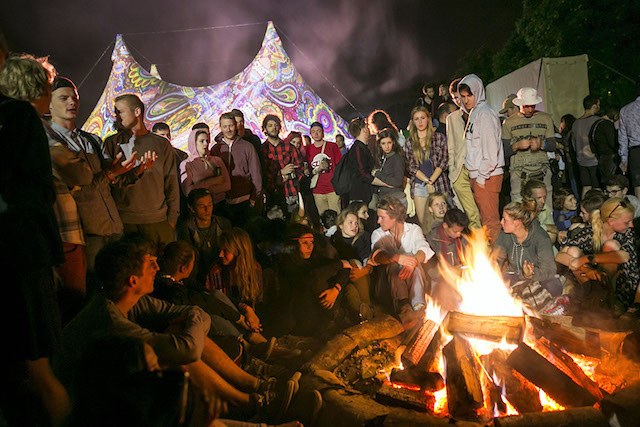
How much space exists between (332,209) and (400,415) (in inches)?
195

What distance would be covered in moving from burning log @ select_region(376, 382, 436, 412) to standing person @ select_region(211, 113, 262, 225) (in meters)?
3.68

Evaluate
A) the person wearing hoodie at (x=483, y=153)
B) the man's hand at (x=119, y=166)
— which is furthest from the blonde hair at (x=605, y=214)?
the man's hand at (x=119, y=166)

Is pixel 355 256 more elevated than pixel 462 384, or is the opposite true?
pixel 355 256

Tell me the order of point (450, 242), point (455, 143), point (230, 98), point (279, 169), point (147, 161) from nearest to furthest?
1. point (147, 161)
2. point (450, 242)
3. point (455, 143)
4. point (279, 169)
5. point (230, 98)

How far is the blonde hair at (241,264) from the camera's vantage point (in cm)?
415

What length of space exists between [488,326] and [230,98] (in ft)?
29.5

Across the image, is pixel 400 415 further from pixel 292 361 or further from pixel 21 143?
pixel 21 143

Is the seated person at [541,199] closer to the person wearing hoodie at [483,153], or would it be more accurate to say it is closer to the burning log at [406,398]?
the person wearing hoodie at [483,153]

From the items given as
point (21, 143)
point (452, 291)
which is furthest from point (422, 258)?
→ point (21, 143)

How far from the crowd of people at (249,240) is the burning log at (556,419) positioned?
1.19 m

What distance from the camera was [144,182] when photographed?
169 inches

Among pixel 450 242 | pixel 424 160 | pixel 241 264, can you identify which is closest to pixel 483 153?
pixel 424 160

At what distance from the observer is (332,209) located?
7371 mm

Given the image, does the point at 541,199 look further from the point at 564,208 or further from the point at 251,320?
the point at 251,320
